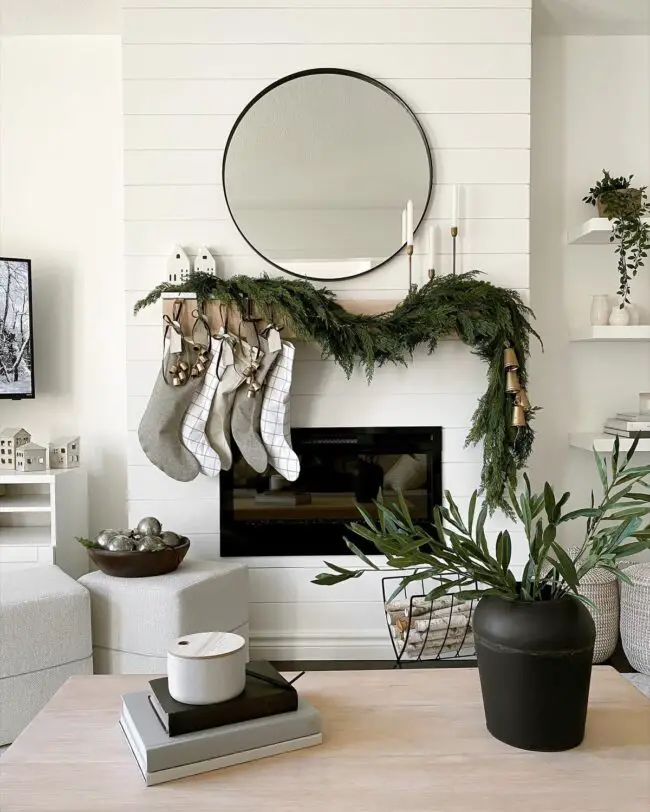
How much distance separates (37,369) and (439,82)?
6.81 feet

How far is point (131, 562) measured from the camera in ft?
8.77

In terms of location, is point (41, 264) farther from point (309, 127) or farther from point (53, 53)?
point (309, 127)

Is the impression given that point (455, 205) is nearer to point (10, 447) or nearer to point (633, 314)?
point (633, 314)

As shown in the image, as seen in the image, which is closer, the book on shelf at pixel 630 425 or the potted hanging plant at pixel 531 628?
the potted hanging plant at pixel 531 628

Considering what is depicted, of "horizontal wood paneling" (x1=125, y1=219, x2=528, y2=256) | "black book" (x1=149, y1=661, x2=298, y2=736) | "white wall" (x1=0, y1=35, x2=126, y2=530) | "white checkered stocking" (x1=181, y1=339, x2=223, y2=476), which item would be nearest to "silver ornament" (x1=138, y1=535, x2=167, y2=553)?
"white checkered stocking" (x1=181, y1=339, x2=223, y2=476)

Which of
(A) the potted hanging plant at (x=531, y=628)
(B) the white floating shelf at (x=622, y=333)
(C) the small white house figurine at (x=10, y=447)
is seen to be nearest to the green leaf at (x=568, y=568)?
(A) the potted hanging plant at (x=531, y=628)

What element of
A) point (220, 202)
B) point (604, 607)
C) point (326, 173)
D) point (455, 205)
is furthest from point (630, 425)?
point (220, 202)

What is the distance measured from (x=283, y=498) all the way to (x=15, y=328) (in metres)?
1.31

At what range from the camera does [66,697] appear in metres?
1.34

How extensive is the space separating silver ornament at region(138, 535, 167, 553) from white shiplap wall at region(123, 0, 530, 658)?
456mm

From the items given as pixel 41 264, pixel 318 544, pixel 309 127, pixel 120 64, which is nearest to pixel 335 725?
pixel 318 544

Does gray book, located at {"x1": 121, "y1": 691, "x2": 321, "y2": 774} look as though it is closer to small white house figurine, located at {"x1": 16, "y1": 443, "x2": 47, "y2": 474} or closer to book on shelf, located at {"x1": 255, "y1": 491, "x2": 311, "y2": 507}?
book on shelf, located at {"x1": 255, "y1": 491, "x2": 311, "y2": 507}

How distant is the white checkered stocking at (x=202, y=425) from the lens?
3053mm

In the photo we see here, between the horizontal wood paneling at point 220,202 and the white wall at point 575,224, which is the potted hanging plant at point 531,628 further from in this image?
the white wall at point 575,224
